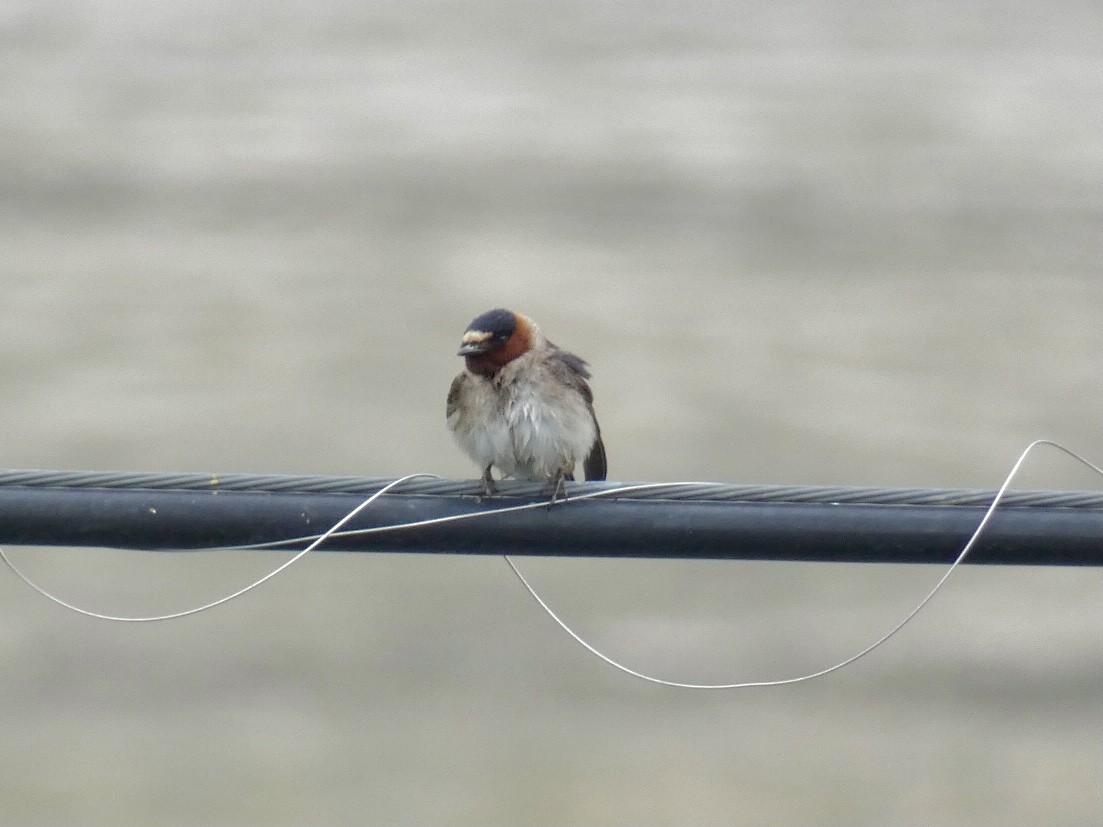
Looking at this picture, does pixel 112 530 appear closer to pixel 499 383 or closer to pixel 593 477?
pixel 499 383

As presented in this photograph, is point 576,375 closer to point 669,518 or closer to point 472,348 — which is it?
point 472,348

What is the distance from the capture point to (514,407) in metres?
5.09

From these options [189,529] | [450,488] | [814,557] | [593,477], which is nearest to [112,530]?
[189,529]

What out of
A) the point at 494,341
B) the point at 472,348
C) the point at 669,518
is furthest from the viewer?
the point at 494,341

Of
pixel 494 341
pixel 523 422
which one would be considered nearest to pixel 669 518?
pixel 523 422

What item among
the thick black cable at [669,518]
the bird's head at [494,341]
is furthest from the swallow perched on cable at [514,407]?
the thick black cable at [669,518]

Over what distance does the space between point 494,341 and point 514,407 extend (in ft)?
0.79

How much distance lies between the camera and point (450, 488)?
139 inches

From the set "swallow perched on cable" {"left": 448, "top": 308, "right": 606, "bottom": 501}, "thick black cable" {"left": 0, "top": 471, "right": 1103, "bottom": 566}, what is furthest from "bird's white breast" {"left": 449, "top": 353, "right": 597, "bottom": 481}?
"thick black cable" {"left": 0, "top": 471, "right": 1103, "bottom": 566}

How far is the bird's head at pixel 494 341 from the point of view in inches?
198

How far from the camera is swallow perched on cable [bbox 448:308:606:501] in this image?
16.6 feet

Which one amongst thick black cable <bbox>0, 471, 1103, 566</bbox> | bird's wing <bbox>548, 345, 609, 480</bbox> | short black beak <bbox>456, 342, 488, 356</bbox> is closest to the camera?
thick black cable <bbox>0, 471, 1103, 566</bbox>

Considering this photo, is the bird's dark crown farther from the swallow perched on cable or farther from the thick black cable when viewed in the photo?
the thick black cable

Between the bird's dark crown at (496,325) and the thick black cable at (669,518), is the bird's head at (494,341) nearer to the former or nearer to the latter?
the bird's dark crown at (496,325)
